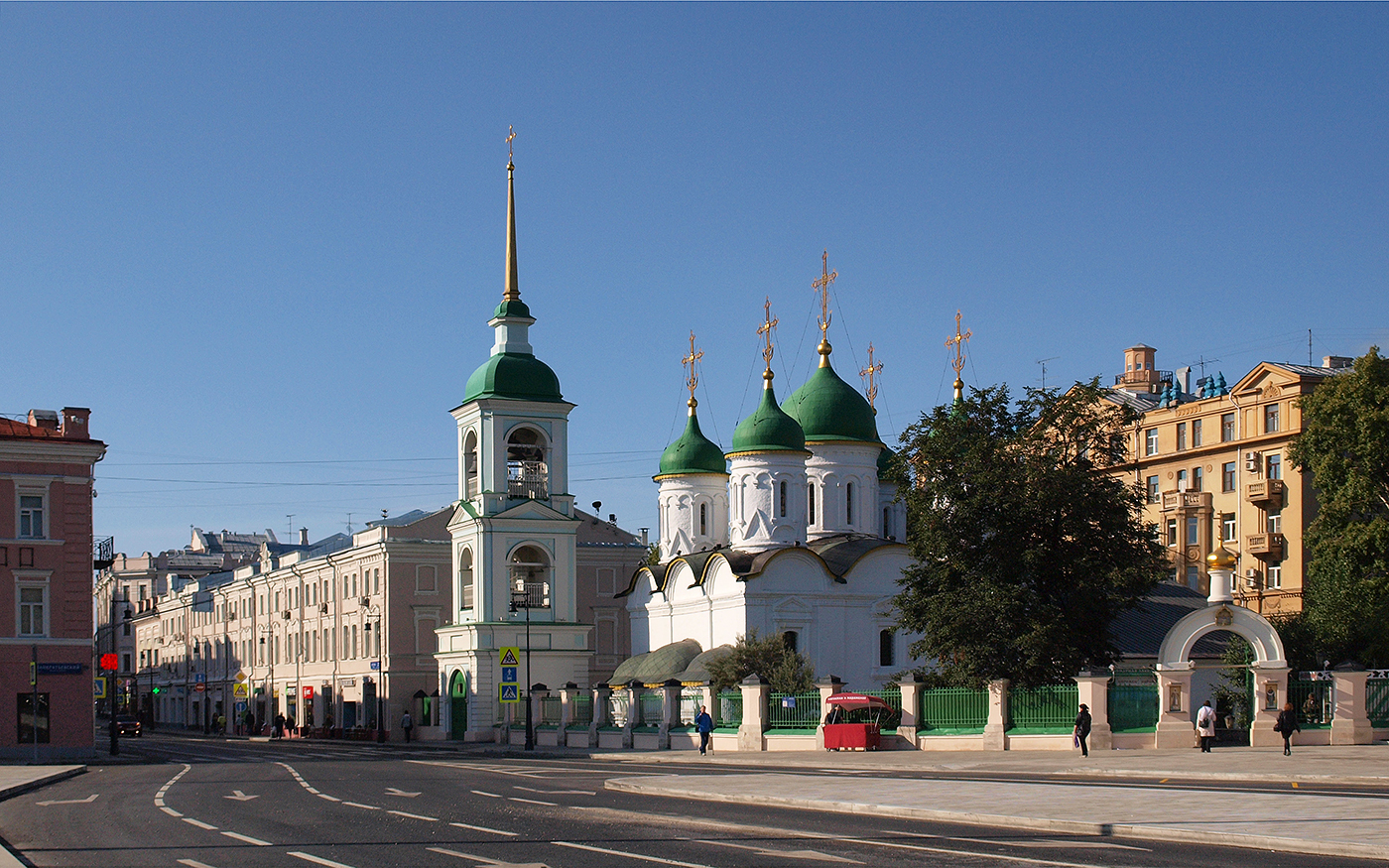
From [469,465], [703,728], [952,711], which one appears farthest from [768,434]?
[952,711]

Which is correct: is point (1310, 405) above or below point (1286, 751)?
above

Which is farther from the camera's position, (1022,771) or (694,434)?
(694,434)

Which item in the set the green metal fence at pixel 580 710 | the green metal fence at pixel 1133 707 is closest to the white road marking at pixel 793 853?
the green metal fence at pixel 1133 707

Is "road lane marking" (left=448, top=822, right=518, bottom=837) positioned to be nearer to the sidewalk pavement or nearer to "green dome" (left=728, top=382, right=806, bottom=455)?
the sidewalk pavement

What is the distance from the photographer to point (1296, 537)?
2505 inches

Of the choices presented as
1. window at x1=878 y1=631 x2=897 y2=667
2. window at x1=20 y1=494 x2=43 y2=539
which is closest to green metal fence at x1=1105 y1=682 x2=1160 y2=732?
window at x1=878 y1=631 x2=897 y2=667

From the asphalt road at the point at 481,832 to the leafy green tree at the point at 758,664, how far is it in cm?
1756

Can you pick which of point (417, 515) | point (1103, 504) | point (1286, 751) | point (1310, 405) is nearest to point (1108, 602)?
point (1103, 504)

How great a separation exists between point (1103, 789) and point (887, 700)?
19.2 metres

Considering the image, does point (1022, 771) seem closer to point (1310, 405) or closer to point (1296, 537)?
point (1310, 405)

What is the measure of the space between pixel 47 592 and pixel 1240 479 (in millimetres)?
45902

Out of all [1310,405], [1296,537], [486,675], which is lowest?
[486,675]

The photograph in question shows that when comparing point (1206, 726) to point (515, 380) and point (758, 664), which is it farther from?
point (515, 380)

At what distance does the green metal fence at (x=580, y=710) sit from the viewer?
5294 cm
